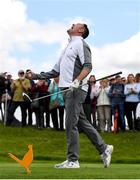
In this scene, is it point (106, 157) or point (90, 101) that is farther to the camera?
point (90, 101)

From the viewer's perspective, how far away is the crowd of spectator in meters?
22.3

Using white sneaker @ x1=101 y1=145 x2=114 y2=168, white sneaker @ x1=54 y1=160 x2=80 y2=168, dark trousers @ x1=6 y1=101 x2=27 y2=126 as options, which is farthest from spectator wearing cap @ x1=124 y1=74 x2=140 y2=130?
white sneaker @ x1=54 y1=160 x2=80 y2=168

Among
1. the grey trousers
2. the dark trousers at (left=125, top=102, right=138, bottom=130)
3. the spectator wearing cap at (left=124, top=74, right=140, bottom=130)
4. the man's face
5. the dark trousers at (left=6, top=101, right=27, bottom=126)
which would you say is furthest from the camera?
the dark trousers at (left=6, top=101, right=27, bottom=126)

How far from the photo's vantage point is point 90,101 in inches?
909

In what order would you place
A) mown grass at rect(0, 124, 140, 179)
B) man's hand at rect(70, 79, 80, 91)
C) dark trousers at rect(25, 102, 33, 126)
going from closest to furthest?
man's hand at rect(70, 79, 80, 91), mown grass at rect(0, 124, 140, 179), dark trousers at rect(25, 102, 33, 126)

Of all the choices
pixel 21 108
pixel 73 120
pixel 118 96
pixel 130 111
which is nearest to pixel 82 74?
pixel 73 120

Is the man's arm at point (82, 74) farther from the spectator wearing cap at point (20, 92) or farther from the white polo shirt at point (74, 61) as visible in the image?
the spectator wearing cap at point (20, 92)

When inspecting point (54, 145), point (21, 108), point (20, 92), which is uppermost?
point (20, 92)

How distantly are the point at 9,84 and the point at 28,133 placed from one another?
6.98 ft

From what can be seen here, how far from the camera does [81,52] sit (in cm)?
1065

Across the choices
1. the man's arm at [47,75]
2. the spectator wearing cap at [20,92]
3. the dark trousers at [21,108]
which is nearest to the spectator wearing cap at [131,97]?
the spectator wearing cap at [20,92]

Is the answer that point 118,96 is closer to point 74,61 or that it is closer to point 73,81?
point 74,61

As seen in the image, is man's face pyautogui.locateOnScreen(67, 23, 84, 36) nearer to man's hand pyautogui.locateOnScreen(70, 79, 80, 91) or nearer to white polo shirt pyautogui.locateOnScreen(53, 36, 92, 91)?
white polo shirt pyautogui.locateOnScreen(53, 36, 92, 91)

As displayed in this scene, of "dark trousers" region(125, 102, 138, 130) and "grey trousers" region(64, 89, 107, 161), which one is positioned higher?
"dark trousers" region(125, 102, 138, 130)
